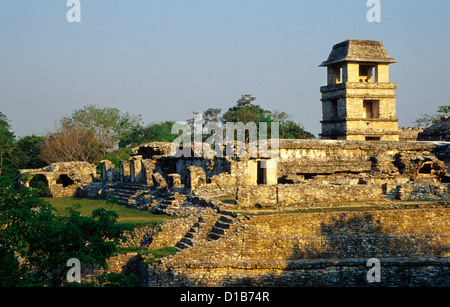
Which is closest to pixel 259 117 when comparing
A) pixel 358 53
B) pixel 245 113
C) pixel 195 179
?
pixel 245 113

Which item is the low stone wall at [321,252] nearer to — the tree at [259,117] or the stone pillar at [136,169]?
the stone pillar at [136,169]

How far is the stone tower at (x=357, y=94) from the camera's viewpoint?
138ft

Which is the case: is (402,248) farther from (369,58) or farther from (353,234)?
(369,58)

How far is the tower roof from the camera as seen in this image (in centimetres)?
4200

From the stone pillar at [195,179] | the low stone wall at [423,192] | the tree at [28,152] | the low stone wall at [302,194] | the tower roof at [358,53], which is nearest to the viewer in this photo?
the low stone wall at [302,194]

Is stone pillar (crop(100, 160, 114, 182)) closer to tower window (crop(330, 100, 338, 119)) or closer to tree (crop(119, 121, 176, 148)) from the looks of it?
tower window (crop(330, 100, 338, 119))

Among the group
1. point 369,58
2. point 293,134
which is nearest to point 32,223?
point 369,58

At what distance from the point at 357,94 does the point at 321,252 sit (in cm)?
2748

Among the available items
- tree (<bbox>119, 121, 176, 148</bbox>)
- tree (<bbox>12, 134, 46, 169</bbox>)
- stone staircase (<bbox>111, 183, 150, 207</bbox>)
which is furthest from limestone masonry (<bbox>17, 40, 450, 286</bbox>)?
tree (<bbox>119, 121, 176, 148</bbox>)

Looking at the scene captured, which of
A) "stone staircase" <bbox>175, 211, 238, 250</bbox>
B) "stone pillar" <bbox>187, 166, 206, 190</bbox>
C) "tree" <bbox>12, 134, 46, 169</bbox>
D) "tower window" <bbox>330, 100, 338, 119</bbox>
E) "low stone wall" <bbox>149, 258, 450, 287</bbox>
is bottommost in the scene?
"low stone wall" <bbox>149, 258, 450, 287</bbox>

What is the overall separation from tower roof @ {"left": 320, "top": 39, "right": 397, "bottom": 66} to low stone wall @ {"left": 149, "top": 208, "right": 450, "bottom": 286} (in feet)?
82.6

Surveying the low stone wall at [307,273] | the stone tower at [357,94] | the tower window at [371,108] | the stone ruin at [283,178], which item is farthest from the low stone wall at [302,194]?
the tower window at [371,108]

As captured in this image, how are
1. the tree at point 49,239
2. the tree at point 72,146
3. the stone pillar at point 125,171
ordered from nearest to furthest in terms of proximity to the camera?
1. the tree at point 49,239
2. the stone pillar at point 125,171
3. the tree at point 72,146

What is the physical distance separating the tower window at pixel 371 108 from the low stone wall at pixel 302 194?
2451 cm
